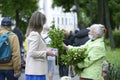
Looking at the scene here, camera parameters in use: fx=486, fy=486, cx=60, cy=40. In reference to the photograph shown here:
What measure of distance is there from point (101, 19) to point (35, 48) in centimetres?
2431

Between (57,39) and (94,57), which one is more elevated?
(57,39)

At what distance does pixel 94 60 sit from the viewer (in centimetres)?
735

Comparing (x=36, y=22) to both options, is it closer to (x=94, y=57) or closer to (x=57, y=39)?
(x=57, y=39)

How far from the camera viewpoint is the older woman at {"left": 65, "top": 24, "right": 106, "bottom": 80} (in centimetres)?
736

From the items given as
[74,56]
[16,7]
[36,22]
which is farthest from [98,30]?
[16,7]

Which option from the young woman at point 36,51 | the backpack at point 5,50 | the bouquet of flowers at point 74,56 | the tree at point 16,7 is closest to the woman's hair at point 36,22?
the young woman at point 36,51

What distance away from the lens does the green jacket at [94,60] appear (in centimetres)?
735

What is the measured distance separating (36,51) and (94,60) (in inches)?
35.1

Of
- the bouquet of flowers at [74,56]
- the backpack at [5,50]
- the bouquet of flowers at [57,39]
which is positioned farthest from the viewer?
the backpack at [5,50]

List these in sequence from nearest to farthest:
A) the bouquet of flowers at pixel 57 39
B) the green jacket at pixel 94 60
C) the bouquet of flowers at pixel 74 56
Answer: the bouquet of flowers at pixel 74 56
the green jacket at pixel 94 60
the bouquet of flowers at pixel 57 39

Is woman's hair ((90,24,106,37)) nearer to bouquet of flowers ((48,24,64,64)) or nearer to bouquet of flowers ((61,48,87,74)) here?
bouquet of flowers ((61,48,87,74))

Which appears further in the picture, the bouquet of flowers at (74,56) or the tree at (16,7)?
the tree at (16,7)

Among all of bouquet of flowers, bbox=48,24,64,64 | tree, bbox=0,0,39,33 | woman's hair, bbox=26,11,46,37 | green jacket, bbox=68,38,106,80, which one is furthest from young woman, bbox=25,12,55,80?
tree, bbox=0,0,39,33

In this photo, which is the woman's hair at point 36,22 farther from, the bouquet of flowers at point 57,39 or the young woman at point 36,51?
the bouquet of flowers at point 57,39
